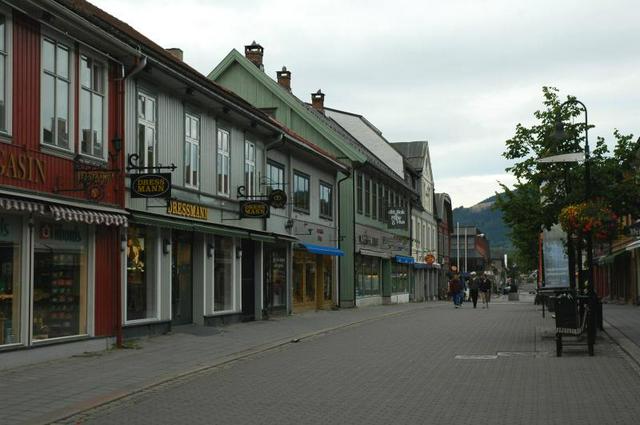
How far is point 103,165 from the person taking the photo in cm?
1622

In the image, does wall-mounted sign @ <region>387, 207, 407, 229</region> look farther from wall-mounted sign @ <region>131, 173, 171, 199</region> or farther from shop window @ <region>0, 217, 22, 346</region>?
shop window @ <region>0, 217, 22, 346</region>

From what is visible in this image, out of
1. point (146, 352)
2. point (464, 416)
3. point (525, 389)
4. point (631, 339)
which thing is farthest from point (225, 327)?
point (464, 416)

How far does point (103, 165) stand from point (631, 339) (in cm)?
1188

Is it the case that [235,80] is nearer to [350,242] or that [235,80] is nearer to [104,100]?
[350,242]

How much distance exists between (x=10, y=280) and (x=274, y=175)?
1494 centimetres

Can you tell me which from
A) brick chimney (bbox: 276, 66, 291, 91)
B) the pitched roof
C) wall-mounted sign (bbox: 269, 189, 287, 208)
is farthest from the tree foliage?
brick chimney (bbox: 276, 66, 291, 91)

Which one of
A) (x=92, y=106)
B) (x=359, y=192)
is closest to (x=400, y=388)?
(x=92, y=106)

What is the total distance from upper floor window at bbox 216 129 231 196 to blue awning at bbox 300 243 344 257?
7078 millimetres

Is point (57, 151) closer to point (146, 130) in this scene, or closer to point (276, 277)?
point (146, 130)

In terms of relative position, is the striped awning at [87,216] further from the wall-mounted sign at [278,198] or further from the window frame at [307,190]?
the window frame at [307,190]

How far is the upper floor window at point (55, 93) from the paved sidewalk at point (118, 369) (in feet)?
12.4

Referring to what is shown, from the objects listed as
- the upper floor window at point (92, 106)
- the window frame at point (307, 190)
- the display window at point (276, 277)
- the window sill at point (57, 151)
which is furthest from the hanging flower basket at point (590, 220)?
the window frame at point (307, 190)

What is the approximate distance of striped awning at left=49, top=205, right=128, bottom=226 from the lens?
540 inches

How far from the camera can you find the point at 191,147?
20750 millimetres
